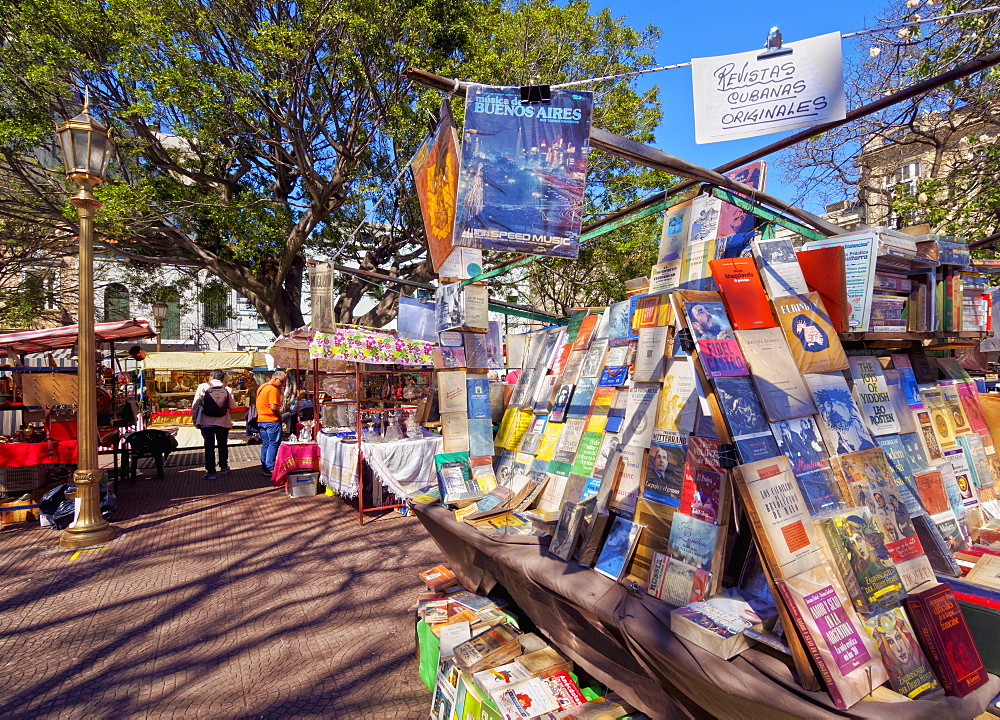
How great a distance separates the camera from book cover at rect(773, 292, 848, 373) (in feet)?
7.80

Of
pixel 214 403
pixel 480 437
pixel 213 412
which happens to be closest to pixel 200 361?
pixel 213 412

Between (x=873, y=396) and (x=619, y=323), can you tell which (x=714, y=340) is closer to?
(x=873, y=396)

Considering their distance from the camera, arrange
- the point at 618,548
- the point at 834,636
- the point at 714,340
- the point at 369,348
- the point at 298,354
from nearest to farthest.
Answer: the point at 834,636
the point at 714,340
the point at 618,548
the point at 369,348
the point at 298,354

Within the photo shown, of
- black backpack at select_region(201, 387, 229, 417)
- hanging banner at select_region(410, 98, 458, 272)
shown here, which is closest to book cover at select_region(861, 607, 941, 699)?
hanging banner at select_region(410, 98, 458, 272)

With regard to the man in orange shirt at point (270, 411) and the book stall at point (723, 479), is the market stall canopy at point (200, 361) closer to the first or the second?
the man in orange shirt at point (270, 411)

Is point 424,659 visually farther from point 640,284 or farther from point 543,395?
point 640,284

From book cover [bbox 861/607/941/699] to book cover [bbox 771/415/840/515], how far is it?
1.24ft

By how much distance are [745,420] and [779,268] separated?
2.73 feet

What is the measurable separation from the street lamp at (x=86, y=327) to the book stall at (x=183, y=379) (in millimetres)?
12183

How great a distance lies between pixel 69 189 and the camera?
39.0 ft

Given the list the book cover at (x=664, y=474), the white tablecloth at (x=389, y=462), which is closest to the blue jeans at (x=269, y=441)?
the white tablecloth at (x=389, y=462)

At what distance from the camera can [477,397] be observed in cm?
433

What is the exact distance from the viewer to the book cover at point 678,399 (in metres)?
2.48

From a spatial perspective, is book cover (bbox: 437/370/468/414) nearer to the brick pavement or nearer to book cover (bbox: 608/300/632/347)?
book cover (bbox: 608/300/632/347)
